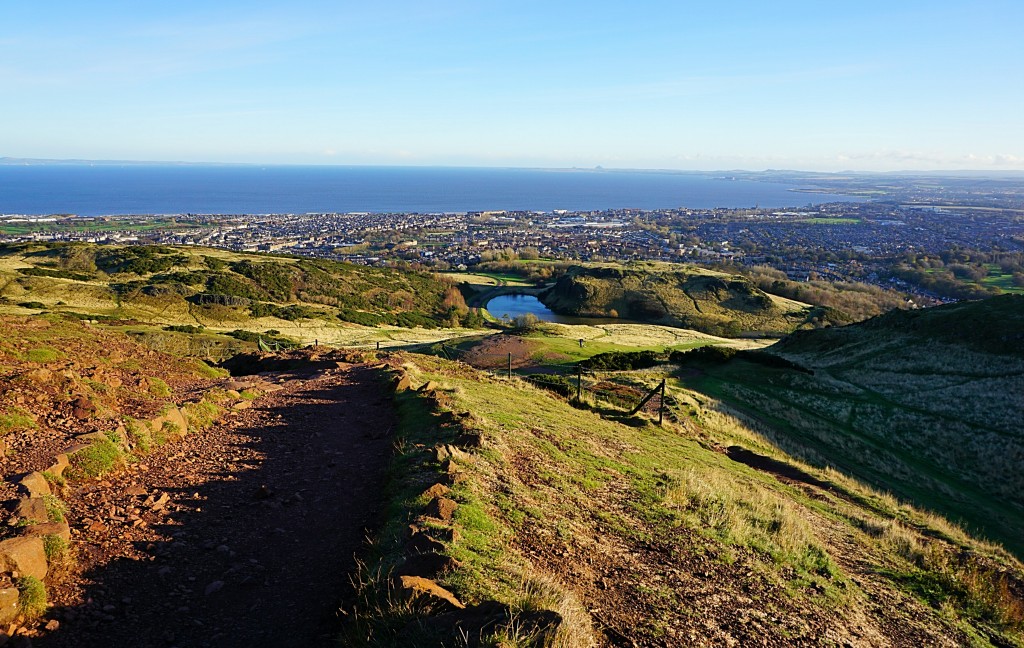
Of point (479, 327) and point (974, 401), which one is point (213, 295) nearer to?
point (479, 327)

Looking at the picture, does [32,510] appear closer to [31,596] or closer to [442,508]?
[31,596]

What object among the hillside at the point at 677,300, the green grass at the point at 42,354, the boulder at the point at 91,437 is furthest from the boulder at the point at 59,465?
the hillside at the point at 677,300

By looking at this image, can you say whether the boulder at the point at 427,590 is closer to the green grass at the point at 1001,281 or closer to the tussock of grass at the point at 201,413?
the tussock of grass at the point at 201,413

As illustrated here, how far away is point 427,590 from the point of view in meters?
5.96

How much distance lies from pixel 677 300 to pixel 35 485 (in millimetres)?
95070

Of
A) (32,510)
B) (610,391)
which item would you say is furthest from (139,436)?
(610,391)

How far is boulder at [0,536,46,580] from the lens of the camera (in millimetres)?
6176

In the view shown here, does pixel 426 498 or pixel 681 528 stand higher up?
pixel 426 498

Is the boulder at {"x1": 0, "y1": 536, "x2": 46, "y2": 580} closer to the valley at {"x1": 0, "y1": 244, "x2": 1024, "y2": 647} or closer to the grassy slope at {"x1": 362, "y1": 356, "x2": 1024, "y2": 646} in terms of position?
the valley at {"x1": 0, "y1": 244, "x2": 1024, "y2": 647}

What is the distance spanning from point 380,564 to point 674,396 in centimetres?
2345

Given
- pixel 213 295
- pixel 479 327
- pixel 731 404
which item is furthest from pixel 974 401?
pixel 213 295

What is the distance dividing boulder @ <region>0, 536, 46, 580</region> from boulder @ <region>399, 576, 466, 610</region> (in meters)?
4.20

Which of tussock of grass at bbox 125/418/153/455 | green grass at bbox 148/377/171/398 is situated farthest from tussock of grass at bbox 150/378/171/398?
tussock of grass at bbox 125/418/153/455

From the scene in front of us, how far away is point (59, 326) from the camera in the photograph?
71.1 ft
